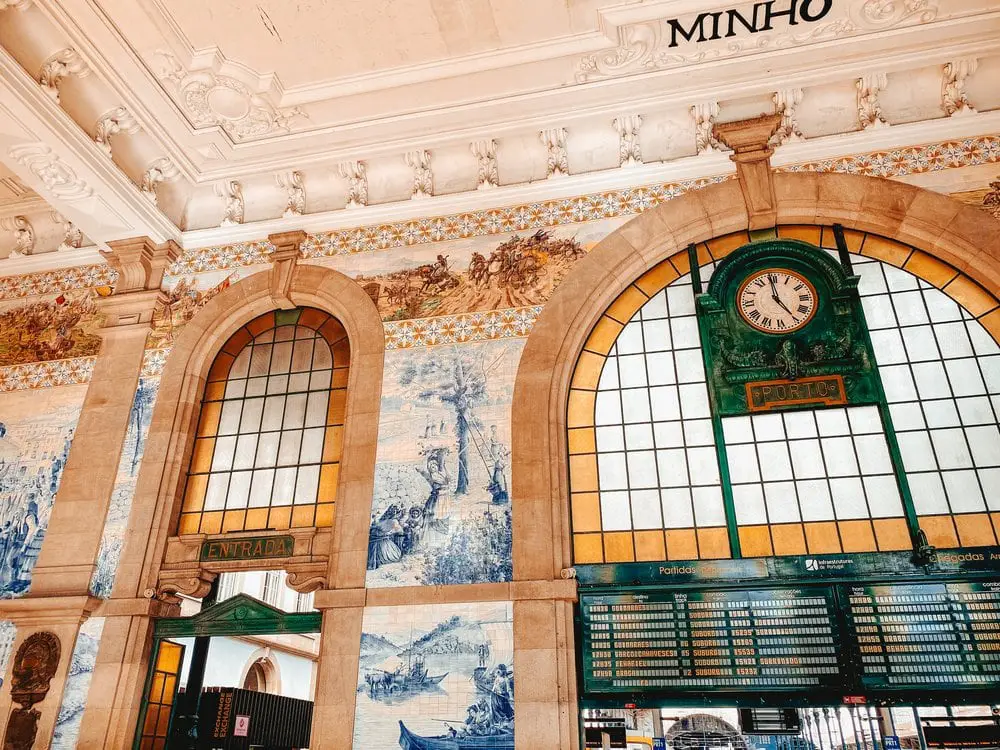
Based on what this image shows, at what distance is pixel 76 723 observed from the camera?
8391 mm

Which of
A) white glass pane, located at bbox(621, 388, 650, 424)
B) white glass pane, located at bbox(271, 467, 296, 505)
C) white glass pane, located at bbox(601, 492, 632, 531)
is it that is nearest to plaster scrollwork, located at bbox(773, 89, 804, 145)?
white glass pane, located at bbox(621, 388, 650, 424)

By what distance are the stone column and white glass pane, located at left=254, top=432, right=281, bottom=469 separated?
6.29 ft

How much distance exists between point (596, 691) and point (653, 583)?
49.6 inches

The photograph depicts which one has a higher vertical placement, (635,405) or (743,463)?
(635,405)

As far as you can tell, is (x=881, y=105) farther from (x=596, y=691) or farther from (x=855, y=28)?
(x=596, y=691)

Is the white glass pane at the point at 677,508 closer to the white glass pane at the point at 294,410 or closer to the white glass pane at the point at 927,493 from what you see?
the white glass pane at the point at 927,493

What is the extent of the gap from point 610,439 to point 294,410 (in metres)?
4.27

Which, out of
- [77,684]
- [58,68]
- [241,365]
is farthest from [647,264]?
[77,684]

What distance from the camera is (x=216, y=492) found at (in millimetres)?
9695

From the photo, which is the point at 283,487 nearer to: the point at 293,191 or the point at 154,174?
the point at 293,191

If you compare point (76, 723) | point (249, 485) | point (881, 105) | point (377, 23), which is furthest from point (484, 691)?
point (881, 105)

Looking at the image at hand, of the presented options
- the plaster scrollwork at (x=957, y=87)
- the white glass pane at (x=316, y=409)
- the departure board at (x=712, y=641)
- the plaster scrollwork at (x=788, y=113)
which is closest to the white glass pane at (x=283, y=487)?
the white glass pane at (x=316, y=409)

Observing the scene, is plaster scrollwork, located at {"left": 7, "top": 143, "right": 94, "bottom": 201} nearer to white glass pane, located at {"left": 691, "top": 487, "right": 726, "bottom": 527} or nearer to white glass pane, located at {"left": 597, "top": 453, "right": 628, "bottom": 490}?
white glass pane, located at {"left": 597, "top": 453, "right": 628, "bottom": 490}

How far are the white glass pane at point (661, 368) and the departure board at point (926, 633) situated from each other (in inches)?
120
